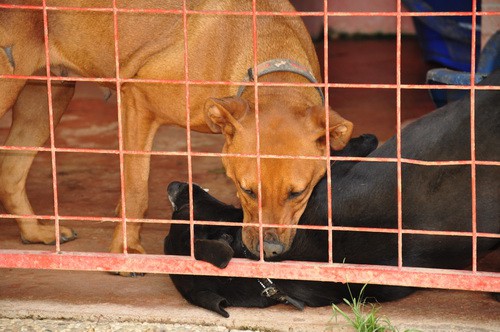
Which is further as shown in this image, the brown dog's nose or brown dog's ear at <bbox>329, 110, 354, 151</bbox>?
brown dog's ear at <bbox>329, 110, 354, 151</bbox>

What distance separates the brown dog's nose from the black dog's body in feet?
0.29

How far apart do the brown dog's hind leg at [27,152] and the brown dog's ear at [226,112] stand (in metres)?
1.44

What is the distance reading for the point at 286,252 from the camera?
184 inches

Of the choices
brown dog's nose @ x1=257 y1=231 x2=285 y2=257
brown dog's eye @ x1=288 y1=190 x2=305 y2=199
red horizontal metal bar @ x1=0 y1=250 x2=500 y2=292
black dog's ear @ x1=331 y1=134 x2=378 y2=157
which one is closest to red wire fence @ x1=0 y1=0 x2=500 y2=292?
red horizontal metal bar @ x1=0 y1=250 x2=500 y2=292

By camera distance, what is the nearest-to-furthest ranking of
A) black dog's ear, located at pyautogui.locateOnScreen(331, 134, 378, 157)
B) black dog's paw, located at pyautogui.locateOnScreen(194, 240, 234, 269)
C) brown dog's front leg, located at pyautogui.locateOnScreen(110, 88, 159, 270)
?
black dog's paw, located at pyautogui.locateOnScreen(194, 240, 234, 269), black dog's ear, located at pyautogui.locateOnScreen(331, 134, 378, 157), brown dog's front leg, located at pyautogui.locateOnScreen(110, 88, 159, 270)

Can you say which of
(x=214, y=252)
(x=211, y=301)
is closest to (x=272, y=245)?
(x=214, y=252)

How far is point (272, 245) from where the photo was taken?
4594 mm

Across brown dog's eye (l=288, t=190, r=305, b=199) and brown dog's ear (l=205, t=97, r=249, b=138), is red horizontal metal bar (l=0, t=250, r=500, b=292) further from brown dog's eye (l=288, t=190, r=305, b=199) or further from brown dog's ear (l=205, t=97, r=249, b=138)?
brown dog's ear (l=205, t=97, r=249, b=138)

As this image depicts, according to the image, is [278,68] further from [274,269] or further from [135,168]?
[274,269]

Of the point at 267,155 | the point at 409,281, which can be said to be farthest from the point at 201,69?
the point at 409,281

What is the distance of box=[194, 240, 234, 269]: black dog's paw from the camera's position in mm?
4438

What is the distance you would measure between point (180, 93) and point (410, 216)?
5.02ft

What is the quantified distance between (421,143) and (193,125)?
1317mm

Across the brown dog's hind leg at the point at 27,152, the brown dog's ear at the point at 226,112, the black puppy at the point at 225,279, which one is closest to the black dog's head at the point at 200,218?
the black puppy at the point at 225,279
